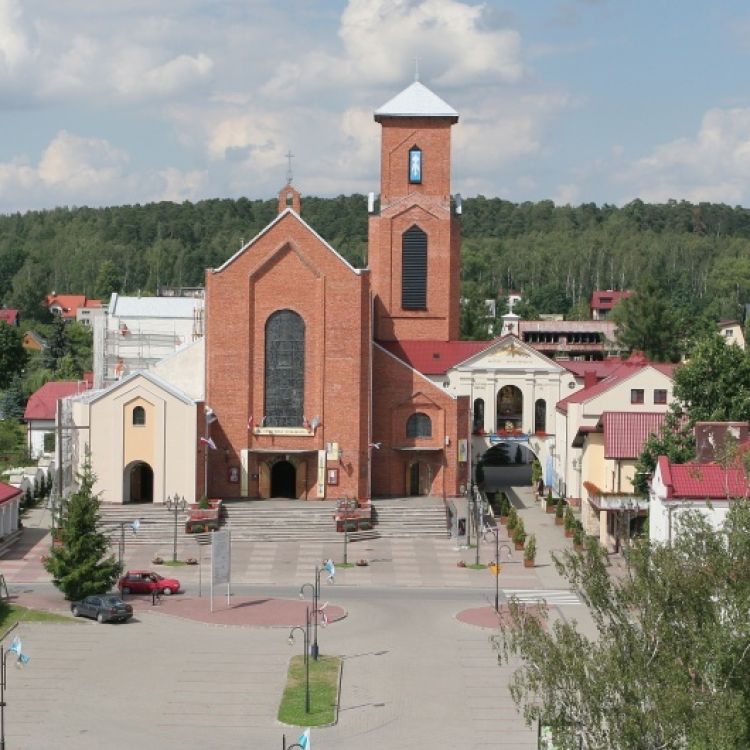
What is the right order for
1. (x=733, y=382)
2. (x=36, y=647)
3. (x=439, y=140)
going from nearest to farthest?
1. (x=36, y=647)
2. (x=733, y=382)
3. (x=439, y=140)

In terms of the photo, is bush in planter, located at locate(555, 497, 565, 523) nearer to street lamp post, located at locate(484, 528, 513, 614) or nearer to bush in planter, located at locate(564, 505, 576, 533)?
bush in planter, located at locate(564, 505, 576, 533)

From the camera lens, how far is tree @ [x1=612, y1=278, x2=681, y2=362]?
379ft

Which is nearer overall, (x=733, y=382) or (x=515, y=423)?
(x=733, y=382)

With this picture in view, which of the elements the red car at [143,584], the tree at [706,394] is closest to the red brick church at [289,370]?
the red car at [143,584]

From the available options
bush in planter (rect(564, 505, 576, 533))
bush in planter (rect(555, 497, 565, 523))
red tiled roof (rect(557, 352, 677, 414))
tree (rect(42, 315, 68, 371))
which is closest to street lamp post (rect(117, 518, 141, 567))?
bush in planter (rect(564, 505, 576, 533))

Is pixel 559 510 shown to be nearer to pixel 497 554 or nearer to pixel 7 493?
pixel 497 554

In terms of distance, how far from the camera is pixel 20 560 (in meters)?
56.6

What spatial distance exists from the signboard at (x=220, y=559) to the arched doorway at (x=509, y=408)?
3253 centimetres

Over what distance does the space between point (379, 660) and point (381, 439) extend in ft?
93.2

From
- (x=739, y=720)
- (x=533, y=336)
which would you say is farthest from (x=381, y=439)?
(x=533, y=336)

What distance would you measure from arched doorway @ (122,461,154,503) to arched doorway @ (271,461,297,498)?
236 inches

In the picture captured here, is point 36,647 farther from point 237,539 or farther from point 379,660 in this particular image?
point 237,539

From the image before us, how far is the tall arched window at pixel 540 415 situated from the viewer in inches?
3093

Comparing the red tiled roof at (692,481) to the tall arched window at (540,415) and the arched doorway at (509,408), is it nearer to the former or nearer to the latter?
the tall arched window at (540,415)
